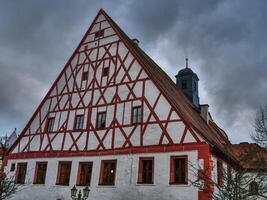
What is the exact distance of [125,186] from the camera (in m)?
17.4

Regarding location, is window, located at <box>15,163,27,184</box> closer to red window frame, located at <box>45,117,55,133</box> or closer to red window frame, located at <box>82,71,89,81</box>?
red window frame, located at <box>45,117,55,133</box>

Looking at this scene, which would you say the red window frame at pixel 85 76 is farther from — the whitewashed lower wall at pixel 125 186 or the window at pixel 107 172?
the window at pixel 107 172

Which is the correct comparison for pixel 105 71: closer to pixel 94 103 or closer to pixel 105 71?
pixel 105 71

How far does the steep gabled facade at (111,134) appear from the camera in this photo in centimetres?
1658

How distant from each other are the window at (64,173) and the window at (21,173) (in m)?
3.35

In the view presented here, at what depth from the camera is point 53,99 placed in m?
23.4

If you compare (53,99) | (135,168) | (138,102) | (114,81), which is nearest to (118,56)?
(114,81)

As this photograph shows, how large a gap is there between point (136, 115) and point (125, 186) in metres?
3.98

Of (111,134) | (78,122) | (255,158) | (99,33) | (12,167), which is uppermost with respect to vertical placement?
(99,33)

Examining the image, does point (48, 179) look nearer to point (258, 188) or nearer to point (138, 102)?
point (138, 102)

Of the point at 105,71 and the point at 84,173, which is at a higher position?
the point at 105,71

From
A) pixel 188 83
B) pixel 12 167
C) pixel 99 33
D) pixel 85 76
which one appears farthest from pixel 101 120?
pixel 188 83

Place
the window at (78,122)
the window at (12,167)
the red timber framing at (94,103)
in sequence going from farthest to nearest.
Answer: the window at (12,167) < the window at (78,122) < the red timber framing at (94,103)

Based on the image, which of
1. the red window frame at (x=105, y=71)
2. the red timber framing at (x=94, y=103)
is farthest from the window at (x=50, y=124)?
the red window frame at (x=105, y=71)
